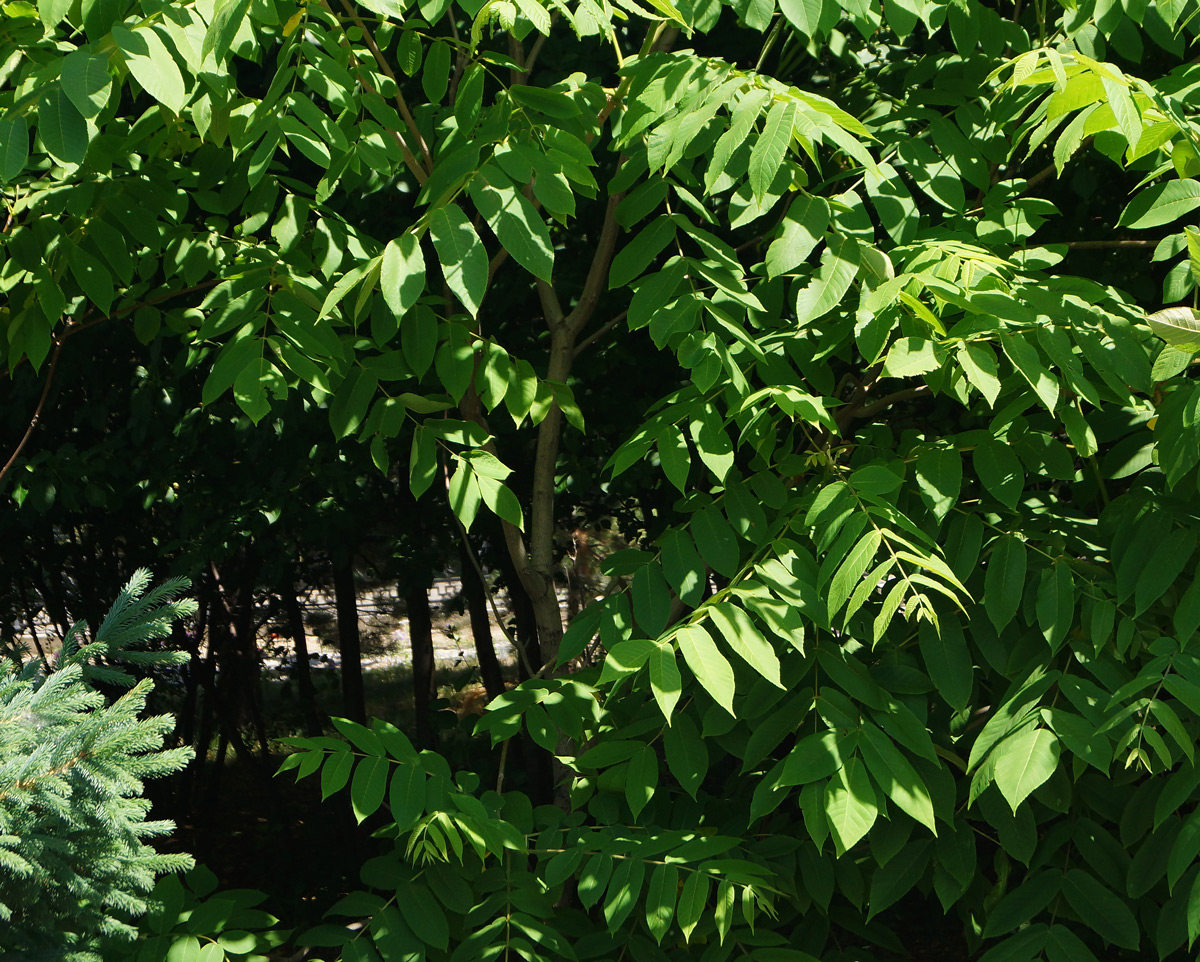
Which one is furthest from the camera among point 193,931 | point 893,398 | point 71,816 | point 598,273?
point 598,273

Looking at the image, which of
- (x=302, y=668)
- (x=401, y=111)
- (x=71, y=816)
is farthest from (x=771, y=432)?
(x=302, y=668)

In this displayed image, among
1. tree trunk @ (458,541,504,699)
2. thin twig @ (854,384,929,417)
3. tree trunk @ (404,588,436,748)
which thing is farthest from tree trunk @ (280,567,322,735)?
thin twig @ (854,384,929,417)

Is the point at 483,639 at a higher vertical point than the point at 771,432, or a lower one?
lower

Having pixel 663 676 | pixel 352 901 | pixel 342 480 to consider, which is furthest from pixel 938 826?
pixel 342 480

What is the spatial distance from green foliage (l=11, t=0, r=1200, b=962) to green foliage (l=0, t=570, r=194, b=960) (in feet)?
1.22

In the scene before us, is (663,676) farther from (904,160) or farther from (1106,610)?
(904,160)

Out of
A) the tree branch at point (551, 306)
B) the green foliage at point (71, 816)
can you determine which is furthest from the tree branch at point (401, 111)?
the green foliage at point (71, 816)

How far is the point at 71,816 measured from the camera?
1.93 m

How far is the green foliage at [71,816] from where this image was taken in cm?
189

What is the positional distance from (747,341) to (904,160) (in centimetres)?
74

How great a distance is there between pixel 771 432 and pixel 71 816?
1.59m

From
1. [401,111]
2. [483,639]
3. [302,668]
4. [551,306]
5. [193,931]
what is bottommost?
[302,668]

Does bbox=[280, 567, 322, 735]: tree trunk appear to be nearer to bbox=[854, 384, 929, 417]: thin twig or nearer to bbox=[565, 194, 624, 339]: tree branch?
bbox=[565, 194, 624, 339]: tree branch

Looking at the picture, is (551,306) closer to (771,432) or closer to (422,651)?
(771,432)
